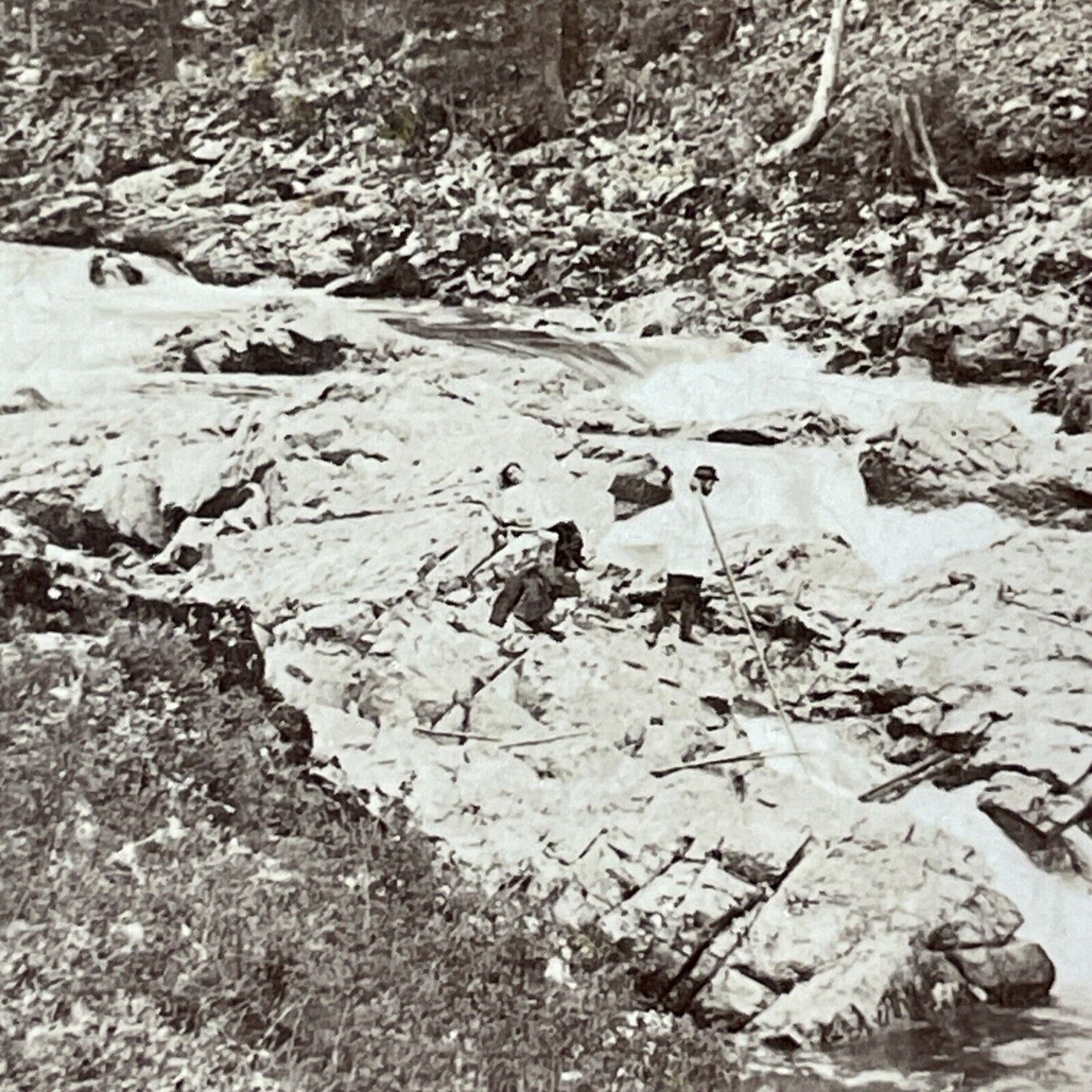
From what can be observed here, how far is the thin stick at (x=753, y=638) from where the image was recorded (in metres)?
2.15

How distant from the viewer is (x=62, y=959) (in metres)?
2.01

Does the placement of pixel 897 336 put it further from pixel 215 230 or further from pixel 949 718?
pixel 215 230

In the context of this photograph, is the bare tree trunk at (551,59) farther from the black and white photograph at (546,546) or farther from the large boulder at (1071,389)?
the large boulder at (1071,389)

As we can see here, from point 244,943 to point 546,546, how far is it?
865mm

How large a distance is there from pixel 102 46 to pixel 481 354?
978 millimetres

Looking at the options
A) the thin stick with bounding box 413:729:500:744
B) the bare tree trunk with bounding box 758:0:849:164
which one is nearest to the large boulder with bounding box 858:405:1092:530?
the bare tree trunk with bounding box 758:0:849:164

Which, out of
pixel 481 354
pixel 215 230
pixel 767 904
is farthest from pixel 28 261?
pixel 767 904

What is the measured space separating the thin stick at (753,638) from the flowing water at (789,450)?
0.02 meters

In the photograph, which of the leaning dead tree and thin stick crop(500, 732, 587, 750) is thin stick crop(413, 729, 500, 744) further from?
the leaning dead tree

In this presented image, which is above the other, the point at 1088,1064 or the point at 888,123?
the point at 888,123

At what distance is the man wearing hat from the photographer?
223 cm

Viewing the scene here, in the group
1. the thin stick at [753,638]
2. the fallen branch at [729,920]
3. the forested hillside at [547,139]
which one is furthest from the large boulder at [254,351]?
the fallen branch at [729,920]

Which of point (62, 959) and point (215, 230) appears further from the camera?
point (215, 230)

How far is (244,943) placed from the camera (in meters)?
2.01
